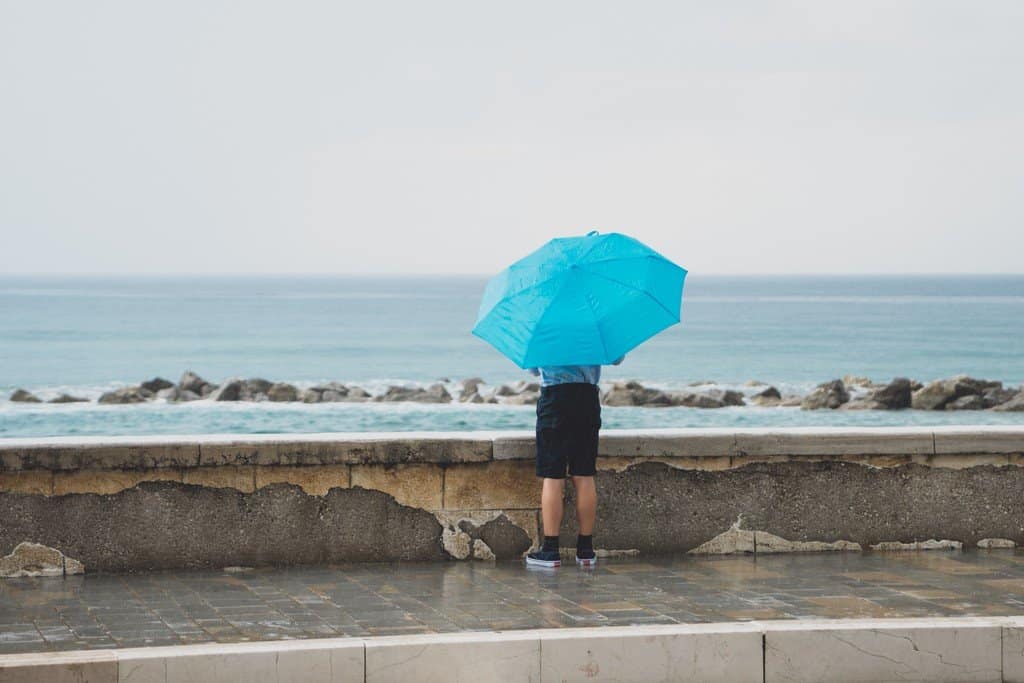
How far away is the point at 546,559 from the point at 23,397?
39.7m

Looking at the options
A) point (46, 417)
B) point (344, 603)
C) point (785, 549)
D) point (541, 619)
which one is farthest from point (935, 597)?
point (46, 417)

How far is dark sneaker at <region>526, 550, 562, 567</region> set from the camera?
23.8ft

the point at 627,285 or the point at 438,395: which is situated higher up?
the point at 627,285

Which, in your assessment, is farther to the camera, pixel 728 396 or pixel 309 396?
pixel 309 396

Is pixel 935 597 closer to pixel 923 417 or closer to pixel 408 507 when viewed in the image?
pixel 408 507

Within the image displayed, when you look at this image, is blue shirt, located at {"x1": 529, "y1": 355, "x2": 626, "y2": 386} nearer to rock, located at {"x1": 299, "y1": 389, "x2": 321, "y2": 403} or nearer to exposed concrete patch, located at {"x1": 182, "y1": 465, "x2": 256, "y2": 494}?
exposed concrete patch, located at {"x1": 182, "y1": 465, "x2": 256, "y2": 494}

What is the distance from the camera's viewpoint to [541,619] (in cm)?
585

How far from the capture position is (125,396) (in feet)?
140

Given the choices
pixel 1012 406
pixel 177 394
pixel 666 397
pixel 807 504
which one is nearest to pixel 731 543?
pixel 807 504

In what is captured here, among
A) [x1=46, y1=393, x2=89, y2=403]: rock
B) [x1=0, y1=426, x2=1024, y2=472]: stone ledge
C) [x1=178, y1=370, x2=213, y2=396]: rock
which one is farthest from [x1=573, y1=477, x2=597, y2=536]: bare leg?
[x1=46, y1=393, x2=89, y2=403]: rock

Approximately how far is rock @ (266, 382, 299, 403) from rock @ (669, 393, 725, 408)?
1136 centimetres

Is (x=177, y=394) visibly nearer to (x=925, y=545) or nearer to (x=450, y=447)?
(x=450, y=447)

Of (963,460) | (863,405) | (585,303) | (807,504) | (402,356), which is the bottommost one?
(863,405)

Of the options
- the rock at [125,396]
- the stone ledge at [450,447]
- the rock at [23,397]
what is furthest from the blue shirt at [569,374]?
the rock at [23,397]
